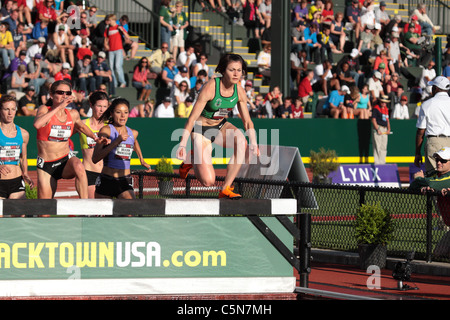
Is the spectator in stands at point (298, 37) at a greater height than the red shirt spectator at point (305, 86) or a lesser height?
greater

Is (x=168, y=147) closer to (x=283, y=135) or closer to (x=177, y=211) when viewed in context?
(x=283, y=135)

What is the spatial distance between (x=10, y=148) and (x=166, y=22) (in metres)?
19.8

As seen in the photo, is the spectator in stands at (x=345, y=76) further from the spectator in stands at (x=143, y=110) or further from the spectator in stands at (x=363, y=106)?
the spectator in stands at (x=143, y=110)

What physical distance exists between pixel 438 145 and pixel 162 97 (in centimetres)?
1591

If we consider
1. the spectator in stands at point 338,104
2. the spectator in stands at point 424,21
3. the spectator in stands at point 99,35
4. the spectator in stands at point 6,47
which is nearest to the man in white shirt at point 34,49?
the spectator in stands at point 6,47

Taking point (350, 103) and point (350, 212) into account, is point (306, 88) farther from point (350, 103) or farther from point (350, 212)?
point (350, 212)

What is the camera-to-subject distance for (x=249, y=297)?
8305 mm

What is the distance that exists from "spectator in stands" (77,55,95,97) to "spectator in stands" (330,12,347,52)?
10.3 metres

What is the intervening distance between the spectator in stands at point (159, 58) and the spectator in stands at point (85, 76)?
109 inches

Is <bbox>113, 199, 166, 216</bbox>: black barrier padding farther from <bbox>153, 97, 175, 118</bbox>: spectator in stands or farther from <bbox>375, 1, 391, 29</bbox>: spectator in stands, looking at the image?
<bbox>375, 1, 391, 29</bbox>: spectator in stands

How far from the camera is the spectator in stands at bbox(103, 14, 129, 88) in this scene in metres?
27.7

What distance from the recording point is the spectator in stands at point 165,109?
90.7 feet

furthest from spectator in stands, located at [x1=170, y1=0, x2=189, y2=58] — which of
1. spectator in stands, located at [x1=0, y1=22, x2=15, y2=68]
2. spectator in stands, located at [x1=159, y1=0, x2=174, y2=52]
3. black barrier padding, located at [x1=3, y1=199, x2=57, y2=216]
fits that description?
black barrier padding, located at [x1=3, y1=199, x2=57, y2=216]

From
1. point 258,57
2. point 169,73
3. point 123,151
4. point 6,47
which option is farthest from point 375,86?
point 123,151
